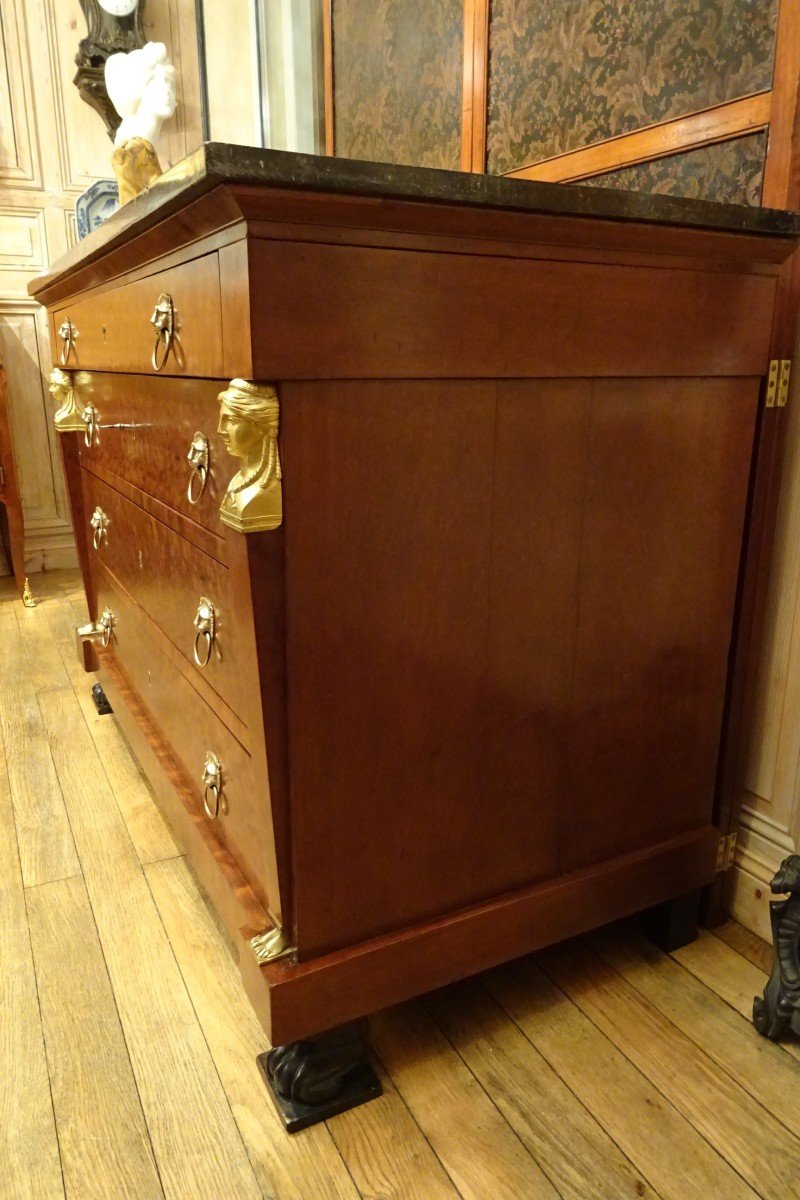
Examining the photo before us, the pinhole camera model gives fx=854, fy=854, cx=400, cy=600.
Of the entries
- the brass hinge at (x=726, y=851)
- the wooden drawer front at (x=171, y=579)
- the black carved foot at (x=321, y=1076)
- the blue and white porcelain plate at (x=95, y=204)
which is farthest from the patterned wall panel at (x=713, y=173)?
the blue and white porcelain plate at (x=95, y=204)

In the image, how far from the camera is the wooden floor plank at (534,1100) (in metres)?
0.92

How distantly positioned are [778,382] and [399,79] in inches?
57.1

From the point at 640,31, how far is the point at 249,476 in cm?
104

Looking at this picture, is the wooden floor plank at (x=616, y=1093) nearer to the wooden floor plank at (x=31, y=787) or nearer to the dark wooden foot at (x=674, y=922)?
the dark wooden foot at (x=674, y=922)

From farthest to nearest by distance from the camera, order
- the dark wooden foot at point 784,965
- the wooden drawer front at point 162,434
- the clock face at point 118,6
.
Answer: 1. the clock face at point 118,6
2. the dark wooden foot at point 784,965
3. the wooden drawer front at point 162,434

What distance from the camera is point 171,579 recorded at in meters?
1.26

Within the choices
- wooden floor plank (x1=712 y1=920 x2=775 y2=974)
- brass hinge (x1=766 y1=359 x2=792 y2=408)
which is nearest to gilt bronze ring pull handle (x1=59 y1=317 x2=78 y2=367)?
brass hinge (x1=766 y1=359 x2=792 y2=408)

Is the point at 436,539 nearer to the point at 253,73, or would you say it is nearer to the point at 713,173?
the point at 713,173

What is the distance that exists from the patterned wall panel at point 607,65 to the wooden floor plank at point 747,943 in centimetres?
121

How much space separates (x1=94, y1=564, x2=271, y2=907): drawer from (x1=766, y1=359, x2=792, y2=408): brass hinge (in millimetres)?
824

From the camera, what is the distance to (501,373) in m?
0.91

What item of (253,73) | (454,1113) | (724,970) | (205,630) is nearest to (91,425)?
(205,630)

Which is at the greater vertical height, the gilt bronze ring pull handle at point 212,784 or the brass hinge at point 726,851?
the gilt bronze ring pull handle at point 212,784

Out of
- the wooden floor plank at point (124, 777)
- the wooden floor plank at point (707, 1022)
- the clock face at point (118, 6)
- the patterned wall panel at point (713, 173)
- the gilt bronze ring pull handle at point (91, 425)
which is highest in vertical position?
the clock face at point (118, 6)
